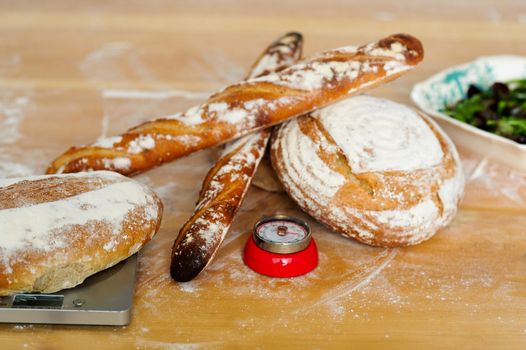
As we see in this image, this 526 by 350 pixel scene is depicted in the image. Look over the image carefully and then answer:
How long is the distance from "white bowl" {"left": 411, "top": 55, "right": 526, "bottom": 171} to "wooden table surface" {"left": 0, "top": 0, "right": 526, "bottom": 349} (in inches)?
4.0

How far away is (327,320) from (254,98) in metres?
0.62

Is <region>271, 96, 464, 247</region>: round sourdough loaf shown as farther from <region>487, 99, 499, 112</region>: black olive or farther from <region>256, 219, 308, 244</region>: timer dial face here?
<region>487, 99, 499, 112</region>: black olive

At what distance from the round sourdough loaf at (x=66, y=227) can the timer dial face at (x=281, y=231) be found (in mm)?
228

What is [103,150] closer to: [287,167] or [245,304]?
[287,167]

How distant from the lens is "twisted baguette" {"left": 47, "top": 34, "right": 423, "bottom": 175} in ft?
5.74

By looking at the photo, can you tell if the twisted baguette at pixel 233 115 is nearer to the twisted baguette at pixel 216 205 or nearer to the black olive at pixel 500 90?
the twisted baguette at pixel 216 205

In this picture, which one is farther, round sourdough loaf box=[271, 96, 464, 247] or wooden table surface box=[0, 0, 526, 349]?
round sourdough loaf box=[271, 96, 464, 247]

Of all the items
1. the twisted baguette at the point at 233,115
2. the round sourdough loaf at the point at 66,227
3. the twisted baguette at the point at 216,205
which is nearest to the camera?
the round sourdough loaf at the point at 66,227

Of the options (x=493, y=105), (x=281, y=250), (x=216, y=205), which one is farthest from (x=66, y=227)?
(x=493, y=105)

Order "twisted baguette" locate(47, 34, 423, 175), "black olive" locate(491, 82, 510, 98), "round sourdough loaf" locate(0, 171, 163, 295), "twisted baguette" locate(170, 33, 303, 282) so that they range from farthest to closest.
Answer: "black olive" locate(491, 82, 510, 98)
"twisted baguette" locate(47, 34, 423, 175)
"twisted baguette" locate(170, 33, 303, 282)
"round sourdough loaf" locate(0, 171, 163, 295)

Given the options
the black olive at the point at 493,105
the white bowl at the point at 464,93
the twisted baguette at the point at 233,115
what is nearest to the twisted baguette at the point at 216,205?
the twisted baguette at the point at 233,115

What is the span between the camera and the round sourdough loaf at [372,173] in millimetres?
1597

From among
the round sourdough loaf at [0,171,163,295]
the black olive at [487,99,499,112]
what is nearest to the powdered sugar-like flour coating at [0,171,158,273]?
the round sourdough loaf at [0,171,163,295]

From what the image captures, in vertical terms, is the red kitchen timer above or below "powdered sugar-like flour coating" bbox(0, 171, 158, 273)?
below
